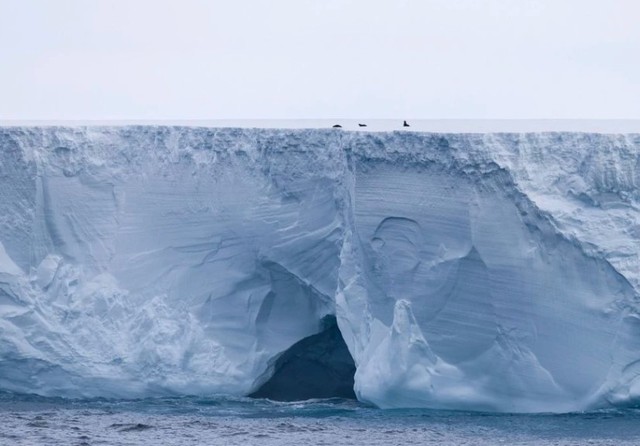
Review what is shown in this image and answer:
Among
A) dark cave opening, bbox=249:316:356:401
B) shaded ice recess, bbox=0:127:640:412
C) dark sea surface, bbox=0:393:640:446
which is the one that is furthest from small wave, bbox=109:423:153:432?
dark cave opening, bbox=249:316:356:401

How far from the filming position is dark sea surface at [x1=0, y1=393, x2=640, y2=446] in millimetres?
11078

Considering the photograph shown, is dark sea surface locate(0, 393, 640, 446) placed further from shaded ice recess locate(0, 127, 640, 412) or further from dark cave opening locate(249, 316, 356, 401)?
dark cave opening locate(249, 316, 356, 401)

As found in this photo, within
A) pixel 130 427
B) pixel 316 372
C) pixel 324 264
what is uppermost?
pixel 324 264

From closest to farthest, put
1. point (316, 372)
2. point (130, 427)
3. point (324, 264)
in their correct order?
point (130, 427) < point (324, 264) < point (316, 372)

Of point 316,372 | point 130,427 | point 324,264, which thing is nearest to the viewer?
point 130,427

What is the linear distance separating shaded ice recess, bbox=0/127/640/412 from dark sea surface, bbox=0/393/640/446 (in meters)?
0.22

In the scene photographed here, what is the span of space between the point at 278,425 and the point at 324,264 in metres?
1.79

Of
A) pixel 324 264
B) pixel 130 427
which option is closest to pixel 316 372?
pixel 324 264

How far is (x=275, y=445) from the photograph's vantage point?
35.9 feet

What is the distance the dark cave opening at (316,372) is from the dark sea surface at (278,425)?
562 millimetres

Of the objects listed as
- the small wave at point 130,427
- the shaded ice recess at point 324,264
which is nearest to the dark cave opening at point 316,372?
the shaded ice recess at point 324,264

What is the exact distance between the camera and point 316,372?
1363 centimetres

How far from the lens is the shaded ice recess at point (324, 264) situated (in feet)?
39.1

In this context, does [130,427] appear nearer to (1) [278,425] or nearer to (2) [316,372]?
(1) [278,425]
